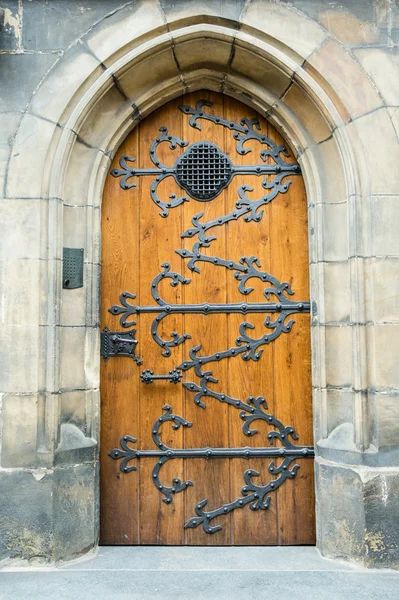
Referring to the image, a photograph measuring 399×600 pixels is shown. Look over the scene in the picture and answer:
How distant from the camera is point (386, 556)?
304 centimetres

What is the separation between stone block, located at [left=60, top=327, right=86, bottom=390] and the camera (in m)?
3.26

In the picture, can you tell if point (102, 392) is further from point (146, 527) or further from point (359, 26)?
point (359, 26)

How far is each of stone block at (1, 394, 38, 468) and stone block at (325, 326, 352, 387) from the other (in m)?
1.66

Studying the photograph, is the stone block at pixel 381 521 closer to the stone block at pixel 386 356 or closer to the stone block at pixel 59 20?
the stone block at pixel 386 356

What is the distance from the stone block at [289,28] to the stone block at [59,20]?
31.6 inches

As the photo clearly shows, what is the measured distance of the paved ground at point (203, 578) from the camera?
2783mm

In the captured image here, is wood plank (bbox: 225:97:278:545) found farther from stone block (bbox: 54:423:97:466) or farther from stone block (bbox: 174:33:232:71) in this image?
stone block (bbox: 54:423:97:466)

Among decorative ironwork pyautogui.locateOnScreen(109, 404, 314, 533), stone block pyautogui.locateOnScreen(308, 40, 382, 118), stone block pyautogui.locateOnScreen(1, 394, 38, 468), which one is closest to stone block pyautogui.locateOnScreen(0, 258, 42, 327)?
stone block pyautogui.locateOnScreen(1, 394, 38, 468)

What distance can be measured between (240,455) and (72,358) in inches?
45.5

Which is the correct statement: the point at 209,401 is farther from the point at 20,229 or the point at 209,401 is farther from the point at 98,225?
the point at 20,229

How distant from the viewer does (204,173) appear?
11.6ft

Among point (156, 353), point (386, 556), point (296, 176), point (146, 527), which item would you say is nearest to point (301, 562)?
point (386, 556)

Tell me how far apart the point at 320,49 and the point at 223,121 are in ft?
2.32

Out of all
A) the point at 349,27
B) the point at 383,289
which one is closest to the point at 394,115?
the point at 349,27
